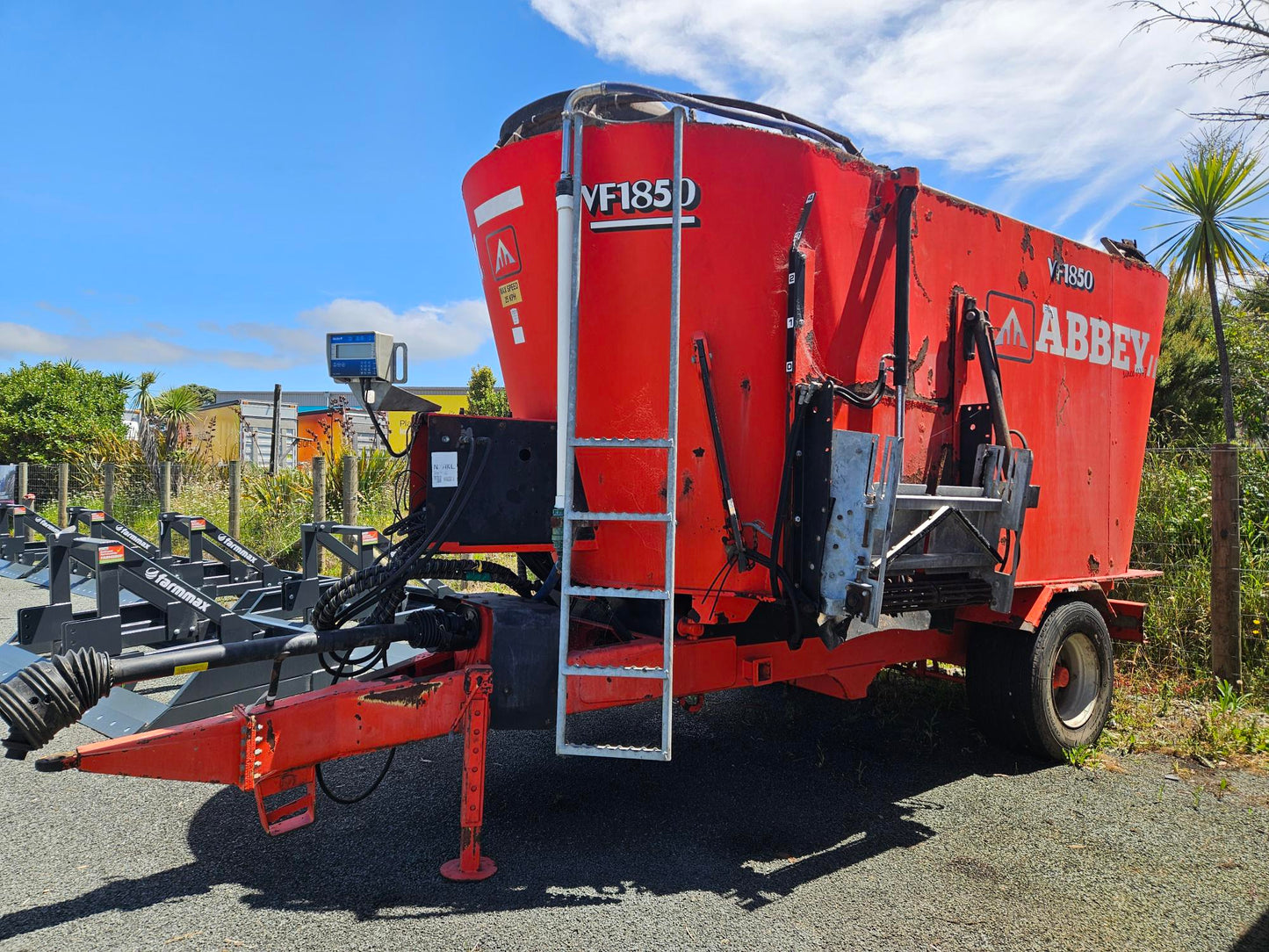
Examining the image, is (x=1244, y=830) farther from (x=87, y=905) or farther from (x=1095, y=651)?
(x=87, y=905)

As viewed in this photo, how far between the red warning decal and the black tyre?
11.5 ft

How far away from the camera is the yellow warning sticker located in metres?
4.22

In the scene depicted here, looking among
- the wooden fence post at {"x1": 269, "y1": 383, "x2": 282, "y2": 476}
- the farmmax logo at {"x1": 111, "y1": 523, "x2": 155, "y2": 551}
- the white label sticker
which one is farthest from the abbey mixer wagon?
the wooden fence post at {"x1": 269, "y1": 383, "x2": 282, "y2": 476}

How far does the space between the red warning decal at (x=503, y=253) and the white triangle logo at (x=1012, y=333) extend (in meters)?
2.61

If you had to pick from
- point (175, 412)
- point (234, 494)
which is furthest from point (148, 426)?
point (234, 494)

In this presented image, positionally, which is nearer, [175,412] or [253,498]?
[253,498]

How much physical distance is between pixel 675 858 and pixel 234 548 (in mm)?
5708

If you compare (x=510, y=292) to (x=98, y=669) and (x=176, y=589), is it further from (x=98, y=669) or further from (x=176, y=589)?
(x=176, y=589)

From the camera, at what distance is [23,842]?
3.73 metres

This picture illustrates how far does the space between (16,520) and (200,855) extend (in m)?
8.17

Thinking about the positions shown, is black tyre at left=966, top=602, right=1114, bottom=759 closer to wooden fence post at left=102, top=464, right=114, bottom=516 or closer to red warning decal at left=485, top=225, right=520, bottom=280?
red warning decal at left=485, top=225, right=520, bottom=280

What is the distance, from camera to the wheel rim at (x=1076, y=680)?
5.20 meters

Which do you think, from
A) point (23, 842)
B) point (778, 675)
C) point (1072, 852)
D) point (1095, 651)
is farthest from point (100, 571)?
point (1095, 651)

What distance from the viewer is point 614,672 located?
3.49 metres
